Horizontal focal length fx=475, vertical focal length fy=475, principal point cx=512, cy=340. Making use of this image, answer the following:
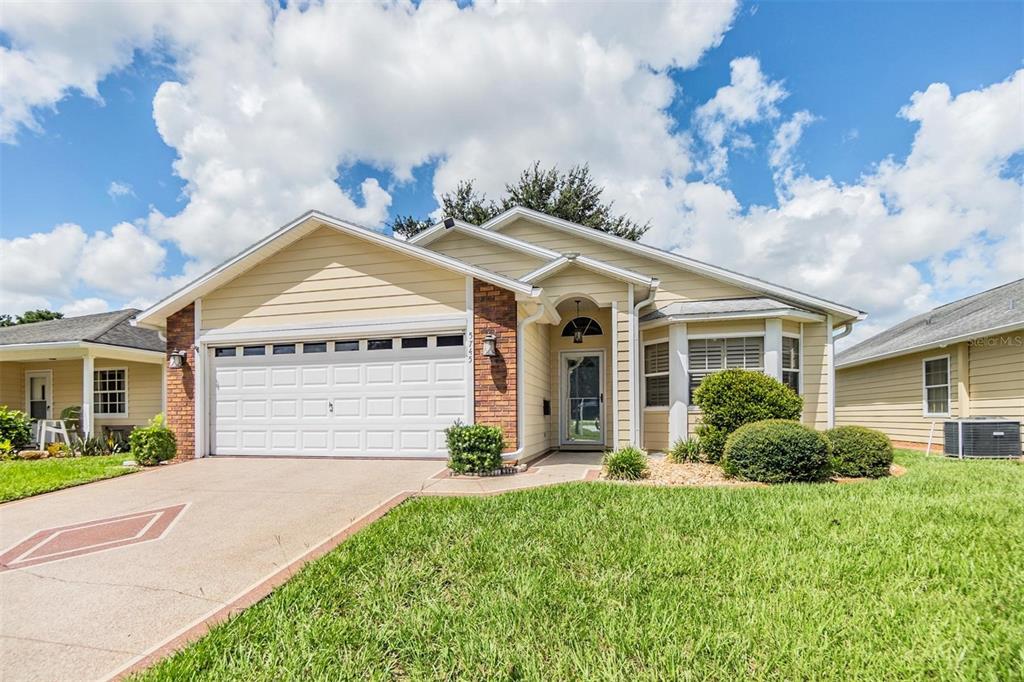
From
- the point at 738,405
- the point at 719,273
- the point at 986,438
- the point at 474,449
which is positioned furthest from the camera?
the point at 719,273

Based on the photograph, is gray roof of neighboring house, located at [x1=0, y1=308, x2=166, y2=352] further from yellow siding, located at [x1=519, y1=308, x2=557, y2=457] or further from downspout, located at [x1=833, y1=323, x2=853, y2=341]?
downspout, located at [x1=833, y1=323, x2=853, y2=341]

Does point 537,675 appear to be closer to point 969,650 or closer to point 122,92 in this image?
point 969,650

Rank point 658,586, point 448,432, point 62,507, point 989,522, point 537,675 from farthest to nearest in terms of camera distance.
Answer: point 448,432 < point 62,507 < point 989,522 < point 658,586 < point 537,675

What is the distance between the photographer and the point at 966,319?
12234 millimetres

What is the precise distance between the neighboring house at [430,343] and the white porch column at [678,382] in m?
0.03

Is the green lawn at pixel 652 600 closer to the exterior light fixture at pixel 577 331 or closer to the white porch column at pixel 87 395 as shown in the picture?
the exterior light fixture at pixel 577 331

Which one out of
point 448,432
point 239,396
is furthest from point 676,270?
point 239,396

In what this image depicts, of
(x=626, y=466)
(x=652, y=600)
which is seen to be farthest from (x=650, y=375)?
(x=652, y=600)

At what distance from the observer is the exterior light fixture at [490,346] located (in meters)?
8.23

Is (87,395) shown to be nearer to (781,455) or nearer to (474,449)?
(474,449)

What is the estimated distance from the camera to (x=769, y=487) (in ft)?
21.2

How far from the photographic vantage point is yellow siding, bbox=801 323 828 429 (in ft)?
35.2

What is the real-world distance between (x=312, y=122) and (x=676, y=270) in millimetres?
9458

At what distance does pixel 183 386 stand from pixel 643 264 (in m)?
10.5
